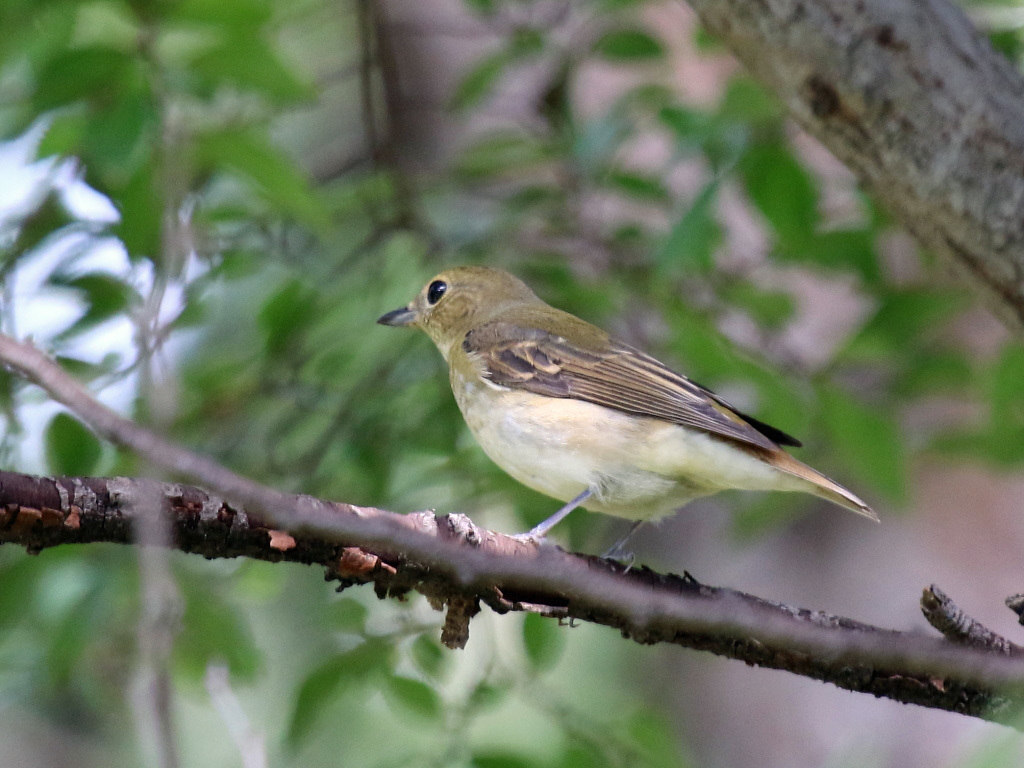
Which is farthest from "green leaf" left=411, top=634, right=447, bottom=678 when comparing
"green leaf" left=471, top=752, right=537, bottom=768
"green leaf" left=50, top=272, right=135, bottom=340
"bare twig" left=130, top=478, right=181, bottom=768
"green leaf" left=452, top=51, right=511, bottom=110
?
"green leaf" left=452, top=51, right=511, bottom=110

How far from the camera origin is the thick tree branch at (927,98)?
3113mm

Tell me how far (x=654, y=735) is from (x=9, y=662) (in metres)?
2.66

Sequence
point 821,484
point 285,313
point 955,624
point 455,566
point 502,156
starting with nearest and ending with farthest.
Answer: point 455,566
point 955,624
point 821,484
point 285,313
point 502,156

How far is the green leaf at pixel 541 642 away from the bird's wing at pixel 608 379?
78 centimetres

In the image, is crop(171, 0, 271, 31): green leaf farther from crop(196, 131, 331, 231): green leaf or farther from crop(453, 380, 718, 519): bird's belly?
crop(453, 380, 718, 519): bird's belly

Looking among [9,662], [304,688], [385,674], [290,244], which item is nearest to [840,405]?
[385,674]

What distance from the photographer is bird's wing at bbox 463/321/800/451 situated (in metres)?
3.56

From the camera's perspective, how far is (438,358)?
5.29 meters

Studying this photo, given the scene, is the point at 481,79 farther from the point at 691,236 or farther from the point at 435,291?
the point at 691,236

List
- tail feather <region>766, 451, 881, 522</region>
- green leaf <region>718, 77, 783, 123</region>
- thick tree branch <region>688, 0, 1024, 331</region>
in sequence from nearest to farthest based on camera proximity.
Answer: thick tree branch <region>688, 0, 1024, 331</region>, tail feather <region>766, 451, 881, 522</region>, green leaf <region>718, 77, 783, 123</region>

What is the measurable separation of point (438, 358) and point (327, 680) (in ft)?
7.09

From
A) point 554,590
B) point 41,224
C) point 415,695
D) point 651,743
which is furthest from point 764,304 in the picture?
point 554,590

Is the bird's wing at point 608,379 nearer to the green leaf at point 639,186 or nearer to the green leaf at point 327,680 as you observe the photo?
the green leaf at point 639,186

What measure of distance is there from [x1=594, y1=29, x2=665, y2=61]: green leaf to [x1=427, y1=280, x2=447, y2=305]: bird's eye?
1192 mm
